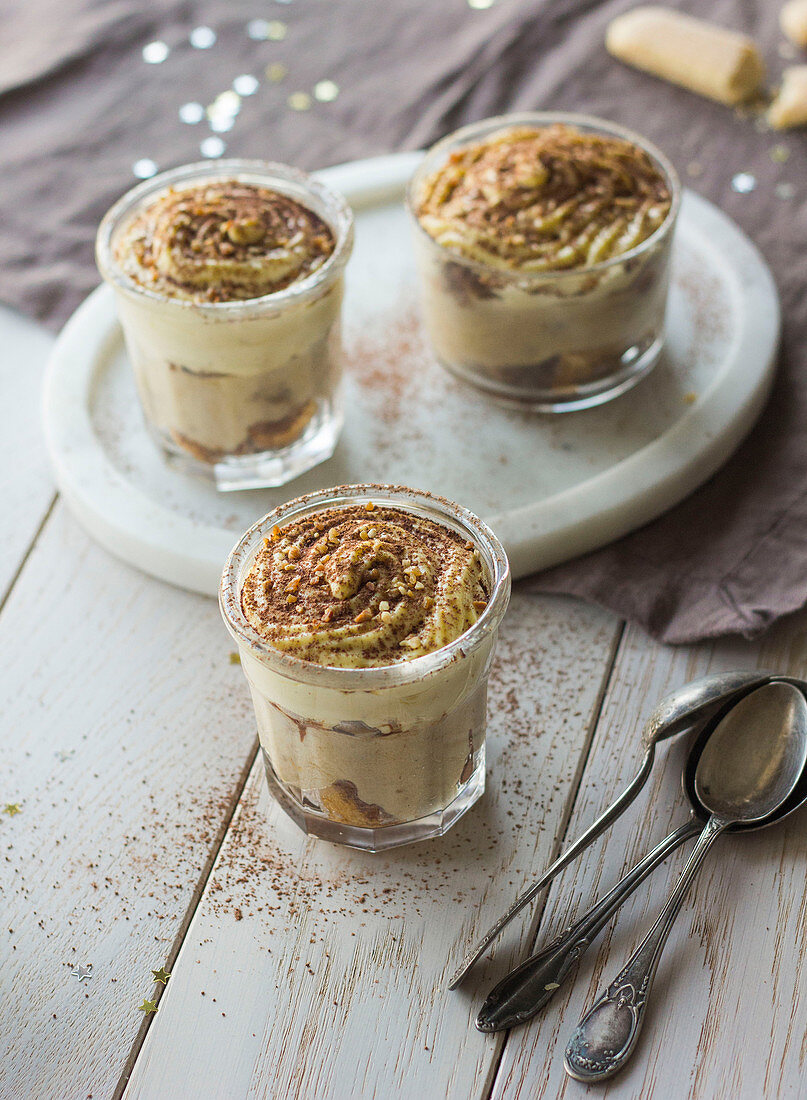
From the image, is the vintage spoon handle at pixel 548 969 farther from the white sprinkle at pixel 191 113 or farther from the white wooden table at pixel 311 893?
the white sprinkle at pixel 191 113

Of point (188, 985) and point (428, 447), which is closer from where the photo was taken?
point (188, 985)

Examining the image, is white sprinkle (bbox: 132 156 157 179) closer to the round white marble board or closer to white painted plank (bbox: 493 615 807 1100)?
the round white marble board

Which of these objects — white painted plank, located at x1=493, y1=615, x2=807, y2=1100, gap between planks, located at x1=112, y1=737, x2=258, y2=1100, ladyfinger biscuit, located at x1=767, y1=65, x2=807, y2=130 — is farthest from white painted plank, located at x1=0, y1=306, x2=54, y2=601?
ladyfinger biscuit, located at x1=767, y1=65, x2=807, y2=130

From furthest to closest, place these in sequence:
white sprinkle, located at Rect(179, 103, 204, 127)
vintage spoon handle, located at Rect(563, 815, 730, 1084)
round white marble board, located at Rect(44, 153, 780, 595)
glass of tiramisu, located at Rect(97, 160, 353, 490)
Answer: white sprinkle, located at Rect(179, 103, 204, 127), round white marble board, located at Rect(44, 153, 780, 595), glass of tiramisu, located at Rect(97, 160, 353, 490), vintage spoon handle, located at Rect(563, 815, 730, 1084)

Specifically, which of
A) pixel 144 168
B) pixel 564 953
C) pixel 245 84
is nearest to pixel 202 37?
pixel 245 84

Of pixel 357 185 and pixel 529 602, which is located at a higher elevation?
pixel 357 185

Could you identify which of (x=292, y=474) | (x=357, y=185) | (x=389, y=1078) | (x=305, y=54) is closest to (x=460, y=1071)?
(x=389, y=1078)

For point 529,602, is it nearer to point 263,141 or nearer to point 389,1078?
point 389,1078
